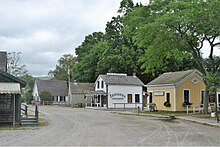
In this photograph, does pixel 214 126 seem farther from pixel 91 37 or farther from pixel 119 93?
pixel 91 37

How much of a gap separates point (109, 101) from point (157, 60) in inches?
715

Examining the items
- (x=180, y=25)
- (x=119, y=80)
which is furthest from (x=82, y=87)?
(x=180, y=25)

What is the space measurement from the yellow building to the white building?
10.9 metres

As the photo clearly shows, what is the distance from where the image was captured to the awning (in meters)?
20.2

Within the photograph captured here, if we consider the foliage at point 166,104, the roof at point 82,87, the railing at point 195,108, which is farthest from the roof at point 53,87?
the railing at point 195,108

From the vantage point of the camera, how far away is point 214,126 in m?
21.5

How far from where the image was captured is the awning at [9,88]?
20.2m

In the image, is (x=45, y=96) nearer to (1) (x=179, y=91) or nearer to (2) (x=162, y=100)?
(2) (x=162, y=100)

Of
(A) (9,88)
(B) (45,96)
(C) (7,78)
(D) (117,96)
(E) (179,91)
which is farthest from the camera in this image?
(B) (45,96)

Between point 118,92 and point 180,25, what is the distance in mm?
23700

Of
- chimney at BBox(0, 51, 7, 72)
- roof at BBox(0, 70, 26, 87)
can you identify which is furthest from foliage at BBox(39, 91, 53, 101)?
roof at BBox(0, 70, 26, 87)

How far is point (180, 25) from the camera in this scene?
1160 inches

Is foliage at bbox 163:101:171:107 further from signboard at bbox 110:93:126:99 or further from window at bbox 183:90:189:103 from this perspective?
signboard at bbox 110:93:126:99

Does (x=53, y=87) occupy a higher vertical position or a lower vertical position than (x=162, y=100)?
higher
